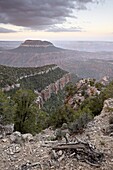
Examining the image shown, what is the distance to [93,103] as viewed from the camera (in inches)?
1154

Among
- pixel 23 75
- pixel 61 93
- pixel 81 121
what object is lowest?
pixel 61 93

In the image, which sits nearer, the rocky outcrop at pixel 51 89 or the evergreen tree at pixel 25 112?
the evergreen tree at pixel 25 112

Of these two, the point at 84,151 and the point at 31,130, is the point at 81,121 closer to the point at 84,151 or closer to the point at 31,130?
the point at 84,151

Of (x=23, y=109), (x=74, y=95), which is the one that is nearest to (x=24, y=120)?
(x=23, y=109)

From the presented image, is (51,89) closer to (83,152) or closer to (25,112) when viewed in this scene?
(25,112)

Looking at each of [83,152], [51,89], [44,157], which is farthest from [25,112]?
[51,89]

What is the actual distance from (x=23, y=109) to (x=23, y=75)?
55629 millimetres

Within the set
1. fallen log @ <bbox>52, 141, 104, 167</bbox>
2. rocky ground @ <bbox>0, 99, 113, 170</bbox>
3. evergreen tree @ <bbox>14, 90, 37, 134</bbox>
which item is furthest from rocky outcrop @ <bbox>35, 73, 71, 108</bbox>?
fallen log @ <bbox>52, 141, 104, 167</bbox>

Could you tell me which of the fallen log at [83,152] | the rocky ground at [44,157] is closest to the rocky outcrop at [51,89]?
the rocky ground at [44,157]

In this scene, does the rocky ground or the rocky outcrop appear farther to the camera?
the rocky outcrop

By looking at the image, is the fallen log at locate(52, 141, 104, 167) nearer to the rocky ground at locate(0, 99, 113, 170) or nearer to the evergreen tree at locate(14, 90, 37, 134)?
the rocky ground at locate(0, 99, 113, 170)

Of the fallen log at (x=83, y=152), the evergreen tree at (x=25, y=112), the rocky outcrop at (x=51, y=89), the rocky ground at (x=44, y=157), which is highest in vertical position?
the fallen log at (x=83, y=152)

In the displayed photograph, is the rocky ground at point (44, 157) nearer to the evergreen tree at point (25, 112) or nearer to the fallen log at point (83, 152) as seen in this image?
the fallen log at point (83, 152)

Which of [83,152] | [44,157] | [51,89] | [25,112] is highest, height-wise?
[83,152]
